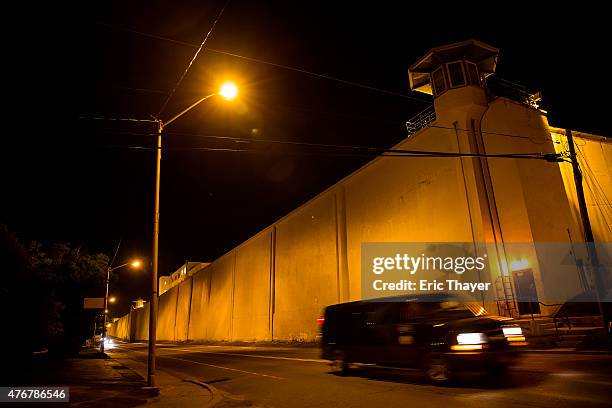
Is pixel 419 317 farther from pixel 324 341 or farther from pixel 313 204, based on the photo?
pixel 313 204

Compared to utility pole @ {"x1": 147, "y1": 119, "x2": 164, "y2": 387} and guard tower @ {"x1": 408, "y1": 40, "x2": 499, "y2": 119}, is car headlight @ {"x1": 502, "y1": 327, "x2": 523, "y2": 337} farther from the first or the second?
guard tower @ {"x1": 408, "y1": 40, "x2": 499, "y2": 119}

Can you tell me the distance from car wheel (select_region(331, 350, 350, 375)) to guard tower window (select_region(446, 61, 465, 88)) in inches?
672

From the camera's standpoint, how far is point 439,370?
8.59 m

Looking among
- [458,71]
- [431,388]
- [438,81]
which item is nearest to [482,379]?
[431,388]

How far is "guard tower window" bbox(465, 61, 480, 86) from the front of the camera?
2278 cm

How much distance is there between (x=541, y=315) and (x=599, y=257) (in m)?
5.50

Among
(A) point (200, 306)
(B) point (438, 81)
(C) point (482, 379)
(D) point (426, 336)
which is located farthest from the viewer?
(A) point (200, 306)

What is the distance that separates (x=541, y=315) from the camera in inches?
701

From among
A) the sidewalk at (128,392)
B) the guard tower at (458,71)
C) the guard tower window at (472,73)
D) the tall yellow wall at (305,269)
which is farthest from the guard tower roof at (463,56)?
the sidewalk at (128,392)

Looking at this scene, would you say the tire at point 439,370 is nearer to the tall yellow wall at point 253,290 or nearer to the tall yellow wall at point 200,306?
the tall yellow wall at point 253,290

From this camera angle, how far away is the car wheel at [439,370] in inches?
332

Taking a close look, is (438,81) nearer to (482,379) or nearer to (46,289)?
(482,379)

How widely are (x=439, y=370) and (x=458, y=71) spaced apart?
1930 centimetres

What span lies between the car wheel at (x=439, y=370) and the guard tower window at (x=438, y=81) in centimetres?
1828
